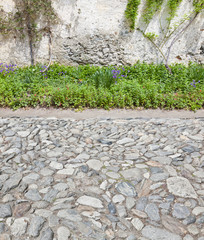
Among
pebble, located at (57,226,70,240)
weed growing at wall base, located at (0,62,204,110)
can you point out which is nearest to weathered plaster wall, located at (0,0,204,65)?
weed growing at wall base, located at (0,62,204,110)

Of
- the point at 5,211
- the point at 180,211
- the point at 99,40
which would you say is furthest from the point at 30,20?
the point at 180,211

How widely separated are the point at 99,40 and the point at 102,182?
5205 millimetres

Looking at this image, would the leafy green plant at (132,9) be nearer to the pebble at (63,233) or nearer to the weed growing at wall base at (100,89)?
the weed growing at wall base at (100,89)

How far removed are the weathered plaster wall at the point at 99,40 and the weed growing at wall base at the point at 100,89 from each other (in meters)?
0.78

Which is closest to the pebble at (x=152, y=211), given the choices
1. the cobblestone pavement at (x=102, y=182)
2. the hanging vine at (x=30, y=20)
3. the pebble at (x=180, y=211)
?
the cobblestone pavement at (x=102, y=182)

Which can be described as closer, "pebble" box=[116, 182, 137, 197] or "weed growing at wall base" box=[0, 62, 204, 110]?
"pebble" box=[116, 182, 137, 197]

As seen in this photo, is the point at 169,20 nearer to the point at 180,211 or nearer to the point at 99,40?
the point at 99,40

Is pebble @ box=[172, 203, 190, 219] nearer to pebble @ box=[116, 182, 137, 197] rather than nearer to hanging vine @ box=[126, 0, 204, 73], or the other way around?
pebble @ box=[116, 182, 137, 197]

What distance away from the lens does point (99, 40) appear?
646cm

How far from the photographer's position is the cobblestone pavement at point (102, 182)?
65.7 inches

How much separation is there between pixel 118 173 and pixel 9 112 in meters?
3.06

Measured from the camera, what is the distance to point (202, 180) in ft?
7.27

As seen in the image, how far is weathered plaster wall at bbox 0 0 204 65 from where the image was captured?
625 cm

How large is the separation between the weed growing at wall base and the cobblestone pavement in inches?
49.9
